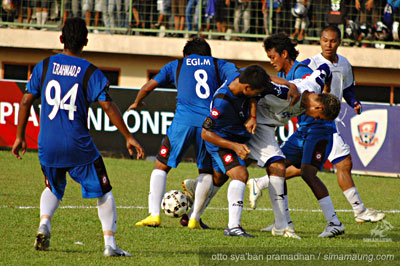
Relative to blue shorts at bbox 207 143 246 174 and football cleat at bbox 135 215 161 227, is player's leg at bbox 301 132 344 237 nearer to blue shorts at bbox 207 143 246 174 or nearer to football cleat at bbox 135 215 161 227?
blue shorts at bbox 207 143 246 174

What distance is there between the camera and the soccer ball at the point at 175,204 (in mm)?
8773

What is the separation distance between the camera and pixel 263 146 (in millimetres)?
8008

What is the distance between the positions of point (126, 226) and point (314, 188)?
2.25 metres

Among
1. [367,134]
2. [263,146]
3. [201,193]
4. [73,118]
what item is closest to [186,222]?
[201,193]

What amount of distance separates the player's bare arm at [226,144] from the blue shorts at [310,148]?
46.9 inches

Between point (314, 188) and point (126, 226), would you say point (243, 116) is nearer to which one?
point (314, 188)

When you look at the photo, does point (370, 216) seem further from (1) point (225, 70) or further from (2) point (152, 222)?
(2) point (152, 222)

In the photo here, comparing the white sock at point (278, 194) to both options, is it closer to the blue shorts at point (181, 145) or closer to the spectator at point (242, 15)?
the blue shorts at point (181, 145)

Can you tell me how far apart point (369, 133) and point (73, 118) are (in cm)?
1125

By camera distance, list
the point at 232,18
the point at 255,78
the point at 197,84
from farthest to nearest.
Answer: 1. the point at 232,18
2. the point at 197,84
3. the point at 255,78

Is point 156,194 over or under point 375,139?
over

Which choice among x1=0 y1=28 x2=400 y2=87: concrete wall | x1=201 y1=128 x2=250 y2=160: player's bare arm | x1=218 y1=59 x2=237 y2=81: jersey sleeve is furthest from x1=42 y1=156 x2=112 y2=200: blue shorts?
x1=0 y1=28 x2=400 y2=87: concrete wall

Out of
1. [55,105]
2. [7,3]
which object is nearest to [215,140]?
[55,105]

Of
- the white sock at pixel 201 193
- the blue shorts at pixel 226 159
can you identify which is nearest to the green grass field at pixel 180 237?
the white sock at pixel 201 193
